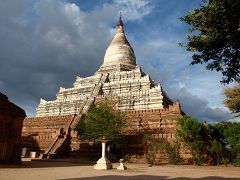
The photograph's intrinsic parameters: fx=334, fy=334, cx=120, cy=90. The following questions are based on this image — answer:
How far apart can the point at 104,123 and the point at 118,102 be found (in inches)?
273

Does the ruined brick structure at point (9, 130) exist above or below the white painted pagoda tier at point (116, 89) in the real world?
below

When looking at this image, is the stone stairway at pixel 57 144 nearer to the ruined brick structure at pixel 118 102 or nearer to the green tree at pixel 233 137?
the ruined brick structure at pixel 118 102

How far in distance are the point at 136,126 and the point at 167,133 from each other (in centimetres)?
355

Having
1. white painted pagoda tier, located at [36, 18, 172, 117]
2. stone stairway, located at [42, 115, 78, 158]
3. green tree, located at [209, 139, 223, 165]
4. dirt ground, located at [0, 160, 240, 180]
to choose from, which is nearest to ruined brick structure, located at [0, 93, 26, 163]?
dirt ground, located at [0, 160, 240, 180]

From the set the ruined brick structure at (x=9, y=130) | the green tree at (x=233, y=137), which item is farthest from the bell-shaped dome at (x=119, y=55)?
the ruined brick structure at (x=9, y=130)

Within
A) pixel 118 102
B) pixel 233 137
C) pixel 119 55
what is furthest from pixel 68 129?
pixel 119 55

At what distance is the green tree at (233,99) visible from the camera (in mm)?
33406

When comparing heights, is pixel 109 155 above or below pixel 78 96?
below

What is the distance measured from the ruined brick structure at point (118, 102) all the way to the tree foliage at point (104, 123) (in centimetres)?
413

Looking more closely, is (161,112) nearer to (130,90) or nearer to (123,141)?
(123,141)

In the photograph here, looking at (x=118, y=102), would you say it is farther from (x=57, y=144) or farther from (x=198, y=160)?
(x=198, y=160)

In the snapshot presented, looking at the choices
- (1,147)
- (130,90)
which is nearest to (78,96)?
(130,90)

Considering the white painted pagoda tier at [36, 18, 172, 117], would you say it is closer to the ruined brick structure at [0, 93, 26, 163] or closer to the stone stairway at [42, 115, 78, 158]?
the stone stairway at [42, 115, 78, 158]

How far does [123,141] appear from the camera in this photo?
28.6 meters
